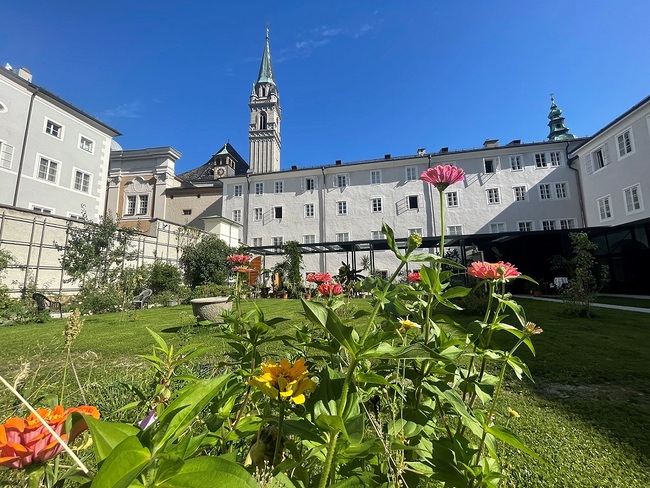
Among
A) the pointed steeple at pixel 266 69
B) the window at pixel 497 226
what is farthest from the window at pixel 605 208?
the pointed steeple at pixel 266 69

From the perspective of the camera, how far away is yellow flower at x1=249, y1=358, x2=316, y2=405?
2.38ft

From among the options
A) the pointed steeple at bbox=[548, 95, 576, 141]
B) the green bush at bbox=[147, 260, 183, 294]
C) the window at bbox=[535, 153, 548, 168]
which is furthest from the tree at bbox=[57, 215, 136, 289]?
the pointed steeple at bbox=[548, 95, 576, 141]

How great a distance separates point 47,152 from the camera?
1683cm

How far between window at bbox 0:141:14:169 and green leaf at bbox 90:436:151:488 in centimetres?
2190

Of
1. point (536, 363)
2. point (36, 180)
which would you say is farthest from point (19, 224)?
point (536, 363)

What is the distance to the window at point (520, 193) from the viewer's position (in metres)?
22.5

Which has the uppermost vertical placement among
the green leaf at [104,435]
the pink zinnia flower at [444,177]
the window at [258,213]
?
the window at [258,213]

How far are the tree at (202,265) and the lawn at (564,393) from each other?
1124 centimetres

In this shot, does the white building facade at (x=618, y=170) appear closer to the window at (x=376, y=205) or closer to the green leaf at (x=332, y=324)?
the window at (x=376, y=205)

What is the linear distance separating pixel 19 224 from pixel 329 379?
585 inches

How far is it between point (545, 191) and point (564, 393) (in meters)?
24.5

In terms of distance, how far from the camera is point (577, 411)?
259cm

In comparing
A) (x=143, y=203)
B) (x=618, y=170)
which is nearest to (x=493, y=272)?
(x=618, y=170)

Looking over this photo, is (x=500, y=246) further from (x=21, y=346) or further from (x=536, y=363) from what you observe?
(x=21, y=346)
